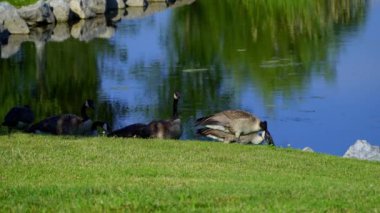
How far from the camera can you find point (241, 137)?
19391 mm

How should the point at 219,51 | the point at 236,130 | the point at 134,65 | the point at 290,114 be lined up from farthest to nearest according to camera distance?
1. the point at 219,51
2. the point at 134,65
3. the point at 290,114
4. the point at 236,130

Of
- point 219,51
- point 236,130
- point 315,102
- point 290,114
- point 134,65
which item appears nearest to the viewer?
point 236,130

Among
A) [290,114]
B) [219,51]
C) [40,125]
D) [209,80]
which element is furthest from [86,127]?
[219,51]

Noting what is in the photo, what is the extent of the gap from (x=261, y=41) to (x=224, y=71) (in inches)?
304

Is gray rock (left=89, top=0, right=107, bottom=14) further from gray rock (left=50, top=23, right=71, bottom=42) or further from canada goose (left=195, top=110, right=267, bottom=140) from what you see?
canada goose (left=195, top=110, right=267, bottom=140)

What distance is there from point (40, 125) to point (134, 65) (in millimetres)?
15597

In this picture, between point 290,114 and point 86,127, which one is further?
point 290,114

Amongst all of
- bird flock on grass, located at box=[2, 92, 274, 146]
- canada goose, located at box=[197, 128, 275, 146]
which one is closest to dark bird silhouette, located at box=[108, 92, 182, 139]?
bird flock on grass, located at box=[2, 92, 274, 146]

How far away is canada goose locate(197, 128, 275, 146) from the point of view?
19141 mm

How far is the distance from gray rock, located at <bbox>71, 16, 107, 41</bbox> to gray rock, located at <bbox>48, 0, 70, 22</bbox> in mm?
799

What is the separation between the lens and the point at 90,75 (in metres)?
33.3

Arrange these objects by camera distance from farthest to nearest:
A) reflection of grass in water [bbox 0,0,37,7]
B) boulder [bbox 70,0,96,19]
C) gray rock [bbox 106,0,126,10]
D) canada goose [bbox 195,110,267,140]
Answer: gray rock [bbox 106,0,126,10] → boulder [bbox 70,0,96,19] → reflection of grass in water [bbox 0,0,37,7] → canada goose [bbox 195,110,267,140]

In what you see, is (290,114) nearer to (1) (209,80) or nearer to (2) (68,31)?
(1) (209,80)

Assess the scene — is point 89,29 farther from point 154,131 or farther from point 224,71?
point 154,131
